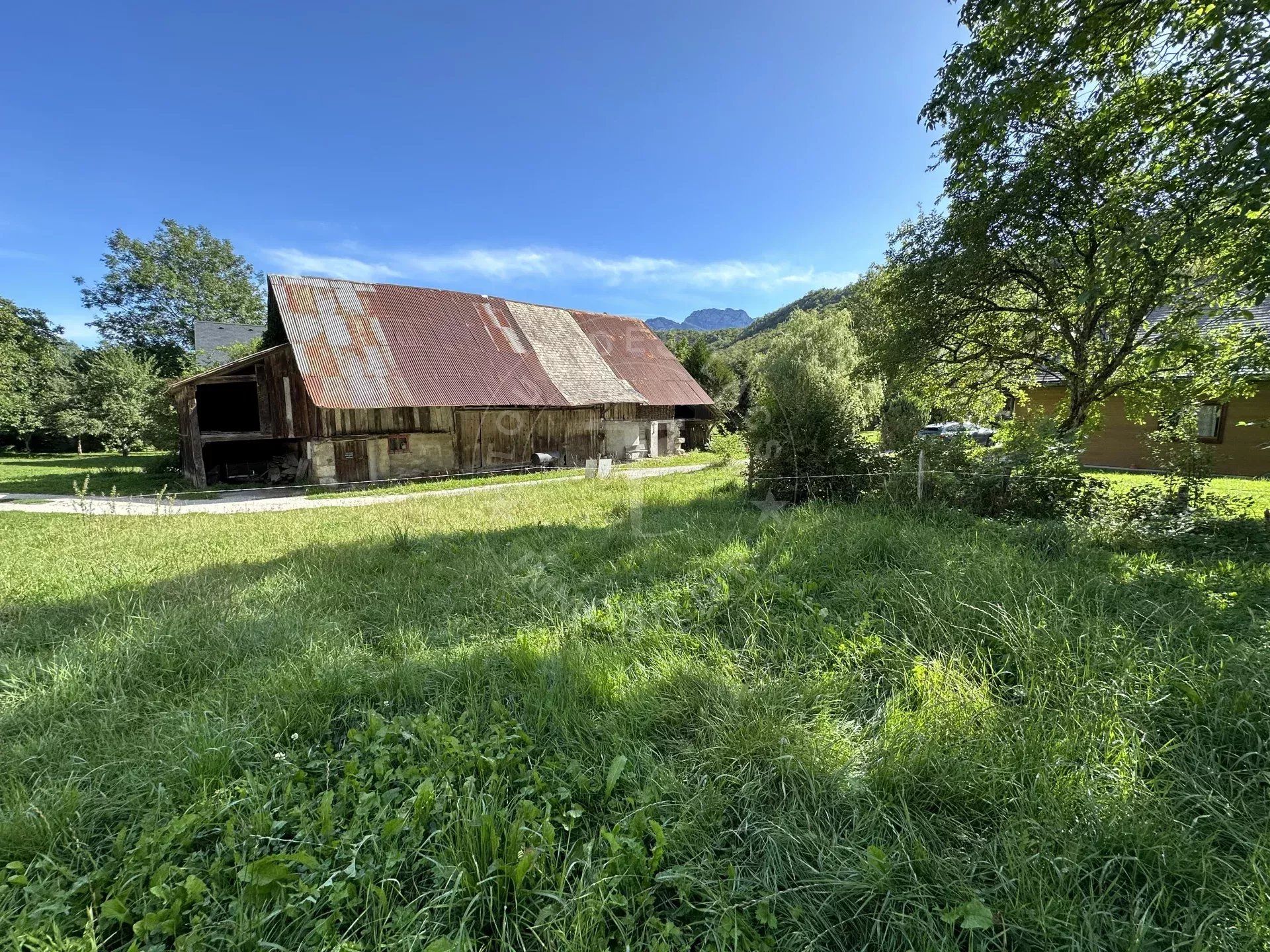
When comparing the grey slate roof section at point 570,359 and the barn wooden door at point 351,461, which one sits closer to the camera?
the barn wooden door at point 351,461

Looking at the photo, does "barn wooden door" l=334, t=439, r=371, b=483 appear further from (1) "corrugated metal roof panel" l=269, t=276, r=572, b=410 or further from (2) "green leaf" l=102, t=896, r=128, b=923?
(2) "green leaf" l=102, t=896, r=128, b=923

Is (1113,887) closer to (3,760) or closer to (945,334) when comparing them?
(3,760)

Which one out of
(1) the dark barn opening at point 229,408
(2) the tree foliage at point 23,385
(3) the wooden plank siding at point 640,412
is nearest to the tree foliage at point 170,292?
(2) the tree foliage at point 23,385

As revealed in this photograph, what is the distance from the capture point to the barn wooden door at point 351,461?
16156 millimetres

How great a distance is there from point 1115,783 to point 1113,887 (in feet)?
1.88

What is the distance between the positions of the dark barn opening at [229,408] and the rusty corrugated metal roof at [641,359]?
14603 millimetres

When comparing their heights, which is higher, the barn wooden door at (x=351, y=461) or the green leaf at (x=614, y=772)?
the barn wooden door at (x=351, y=461)

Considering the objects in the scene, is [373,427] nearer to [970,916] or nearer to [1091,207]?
[970,916]

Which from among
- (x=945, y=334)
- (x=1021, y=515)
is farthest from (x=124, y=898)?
(x=945, y=334)

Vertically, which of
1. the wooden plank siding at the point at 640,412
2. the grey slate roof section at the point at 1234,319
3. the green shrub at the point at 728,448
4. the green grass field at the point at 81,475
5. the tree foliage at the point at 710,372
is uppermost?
the tree foliage at the point at 710,372

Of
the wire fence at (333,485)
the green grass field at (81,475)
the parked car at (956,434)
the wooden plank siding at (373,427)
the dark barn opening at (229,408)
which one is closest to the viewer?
the parked car at (956,434)

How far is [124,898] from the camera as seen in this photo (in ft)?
5.63

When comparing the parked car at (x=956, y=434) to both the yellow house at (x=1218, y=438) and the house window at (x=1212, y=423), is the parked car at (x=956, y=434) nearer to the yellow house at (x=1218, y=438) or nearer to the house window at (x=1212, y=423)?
the yellow house at (x=1218, y=438)

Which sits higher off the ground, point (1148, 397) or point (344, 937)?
point (1148, 397)
